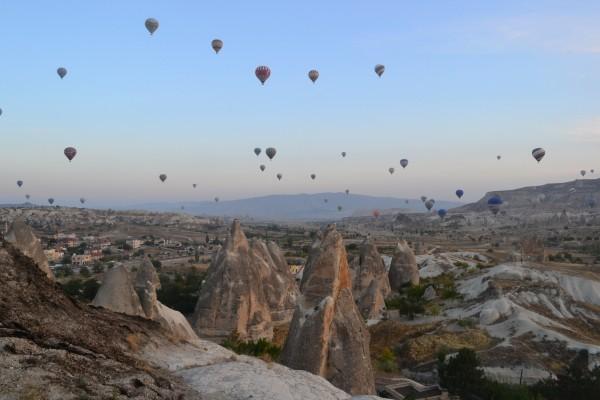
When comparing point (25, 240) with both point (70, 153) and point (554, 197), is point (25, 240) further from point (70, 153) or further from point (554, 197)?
point (554, 197)

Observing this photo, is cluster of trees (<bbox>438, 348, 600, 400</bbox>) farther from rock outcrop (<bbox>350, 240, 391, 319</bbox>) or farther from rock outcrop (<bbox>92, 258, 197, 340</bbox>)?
rock outcrop (<bbox>350, 240, 391, 319</bbox>)

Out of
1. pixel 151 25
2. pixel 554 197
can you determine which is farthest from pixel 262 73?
pixel 554 197

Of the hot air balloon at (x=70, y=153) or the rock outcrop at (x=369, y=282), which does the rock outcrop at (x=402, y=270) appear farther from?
the hot air balloon at (x=70, y=153)

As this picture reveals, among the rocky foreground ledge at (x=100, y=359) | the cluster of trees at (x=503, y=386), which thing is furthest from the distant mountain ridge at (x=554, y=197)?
the rocky foreground ledge at (x=100, y=359)

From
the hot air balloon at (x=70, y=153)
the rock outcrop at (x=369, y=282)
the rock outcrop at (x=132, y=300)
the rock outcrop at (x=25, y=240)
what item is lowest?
the rock outcrop at (x=369, y=282)

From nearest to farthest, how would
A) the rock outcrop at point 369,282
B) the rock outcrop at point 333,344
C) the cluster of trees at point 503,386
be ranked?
the rock outcrop at point 333,344, the cluster of trees at point 503,386, the rock outcrop at point 369,282

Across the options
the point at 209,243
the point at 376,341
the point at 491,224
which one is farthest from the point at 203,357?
the point at 491,224

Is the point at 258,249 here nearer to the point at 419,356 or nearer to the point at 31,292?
the point at 419,356
